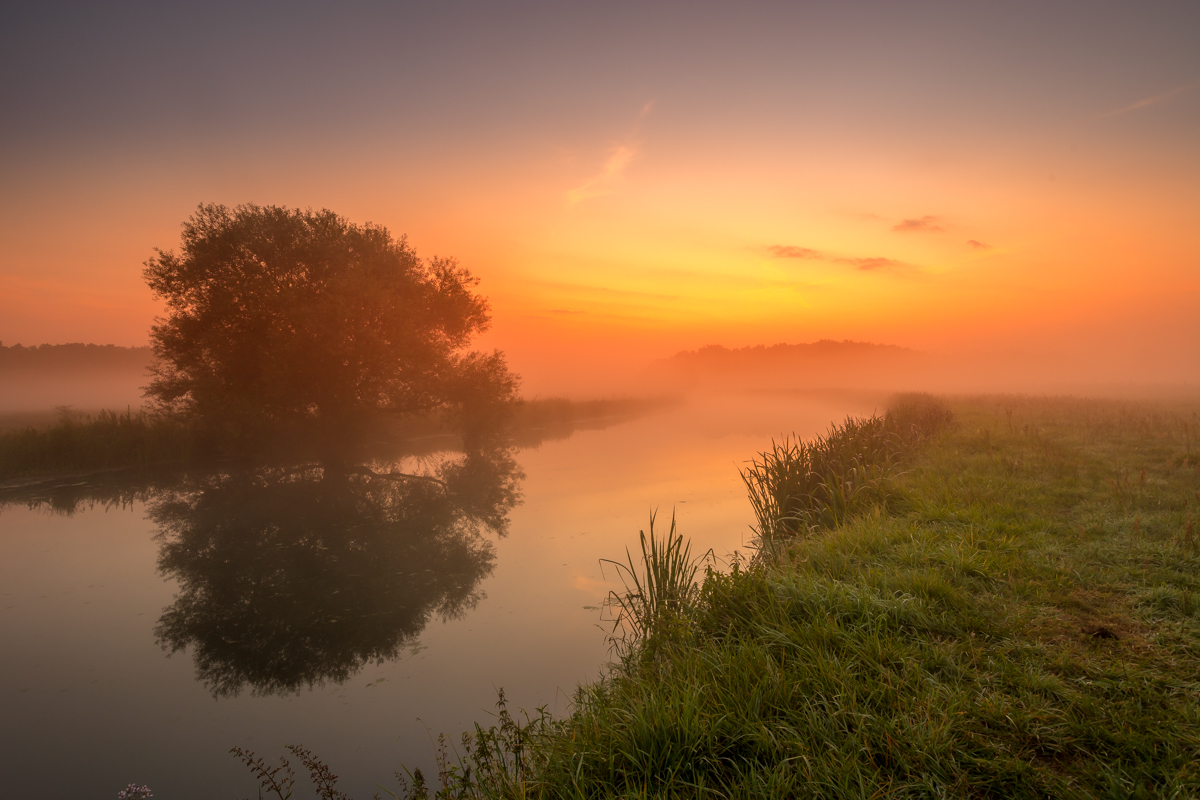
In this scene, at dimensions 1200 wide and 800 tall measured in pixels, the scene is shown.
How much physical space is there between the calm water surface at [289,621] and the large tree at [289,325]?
4.92 metres

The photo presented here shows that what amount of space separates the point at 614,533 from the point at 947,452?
707 cm

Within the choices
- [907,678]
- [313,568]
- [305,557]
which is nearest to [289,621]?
[313,568]

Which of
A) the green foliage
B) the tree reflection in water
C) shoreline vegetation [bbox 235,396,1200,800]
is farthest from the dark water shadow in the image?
shoreline vegetation [bbox 235,396,1200,800]

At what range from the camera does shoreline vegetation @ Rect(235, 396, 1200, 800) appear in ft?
8.57

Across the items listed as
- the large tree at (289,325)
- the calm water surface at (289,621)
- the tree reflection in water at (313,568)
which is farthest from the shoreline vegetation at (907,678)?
the large tree at (289,325)

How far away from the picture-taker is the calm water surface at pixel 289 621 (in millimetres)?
4719

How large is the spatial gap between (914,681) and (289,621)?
7.17m

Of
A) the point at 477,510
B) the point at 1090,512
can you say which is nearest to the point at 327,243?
the point at 477,510

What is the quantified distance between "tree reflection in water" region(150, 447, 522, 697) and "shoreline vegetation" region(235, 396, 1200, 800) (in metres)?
1.90

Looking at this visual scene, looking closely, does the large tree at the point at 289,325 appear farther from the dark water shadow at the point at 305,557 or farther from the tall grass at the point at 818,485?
the tall grass at the point at 818,485

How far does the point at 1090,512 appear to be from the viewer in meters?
6.38

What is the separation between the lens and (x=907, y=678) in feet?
10.6

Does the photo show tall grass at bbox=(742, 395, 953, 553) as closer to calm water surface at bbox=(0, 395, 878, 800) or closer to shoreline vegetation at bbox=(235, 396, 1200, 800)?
shoreline vegetation at bbox=(235, 396, 1200, 800)

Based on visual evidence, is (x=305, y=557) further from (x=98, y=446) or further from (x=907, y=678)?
(x=98, y=446)
